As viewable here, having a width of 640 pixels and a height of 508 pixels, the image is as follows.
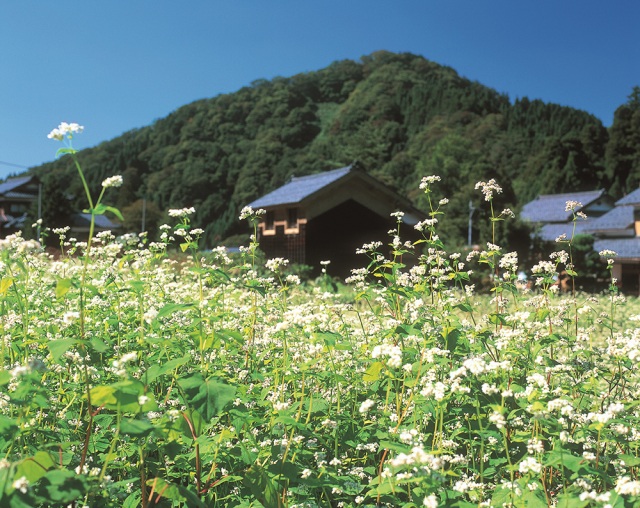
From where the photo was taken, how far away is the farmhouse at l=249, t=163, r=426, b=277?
→ 2320 cm

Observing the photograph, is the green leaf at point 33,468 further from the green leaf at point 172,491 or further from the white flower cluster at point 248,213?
the white flower cluster at point 248,213

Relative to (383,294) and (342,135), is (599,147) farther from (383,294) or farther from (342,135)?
(383,294)

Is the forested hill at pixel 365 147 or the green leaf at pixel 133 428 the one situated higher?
the forested hill at pixel 365 147

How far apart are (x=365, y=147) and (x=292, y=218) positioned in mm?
68754

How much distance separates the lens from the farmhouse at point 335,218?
2320cm

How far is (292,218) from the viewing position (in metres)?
23.9

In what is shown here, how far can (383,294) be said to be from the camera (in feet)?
13.6

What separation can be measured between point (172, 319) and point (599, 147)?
76.7 m

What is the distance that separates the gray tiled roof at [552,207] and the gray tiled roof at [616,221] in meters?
11.0

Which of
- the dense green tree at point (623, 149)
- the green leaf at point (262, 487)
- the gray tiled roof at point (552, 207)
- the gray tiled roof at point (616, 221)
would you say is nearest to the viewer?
the green leaf at point (262, 487)

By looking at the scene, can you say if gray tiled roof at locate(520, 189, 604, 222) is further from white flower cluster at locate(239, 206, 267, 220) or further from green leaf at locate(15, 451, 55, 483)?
green leaf at locate(15, 451, 55, 483)

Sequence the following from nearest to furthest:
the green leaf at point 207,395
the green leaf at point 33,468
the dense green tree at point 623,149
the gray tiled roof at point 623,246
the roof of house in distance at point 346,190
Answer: the green leaf at point 33,468, the green leaf at point 207,395, the roof of house in distance at point 346,190, the gray tiled roof at point 623,246, the dense green tree at point 623,149

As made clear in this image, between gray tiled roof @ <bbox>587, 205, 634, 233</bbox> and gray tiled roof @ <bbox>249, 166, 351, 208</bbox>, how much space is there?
73.4 ft

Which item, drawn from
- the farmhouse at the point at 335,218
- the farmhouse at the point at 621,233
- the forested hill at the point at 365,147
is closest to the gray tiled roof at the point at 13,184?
the forested hill at the point at 365,147
